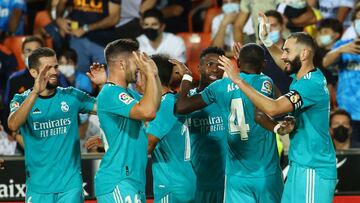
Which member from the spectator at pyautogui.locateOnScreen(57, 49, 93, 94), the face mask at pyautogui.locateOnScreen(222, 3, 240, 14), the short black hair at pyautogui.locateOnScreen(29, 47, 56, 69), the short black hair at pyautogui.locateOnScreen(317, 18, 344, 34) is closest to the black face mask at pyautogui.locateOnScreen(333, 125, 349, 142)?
the short black hair at pyautogui.locateOnScreen(317, 18, 344, 34)

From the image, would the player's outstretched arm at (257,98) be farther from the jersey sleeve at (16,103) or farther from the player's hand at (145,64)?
the jersey sleeve at (16,103)

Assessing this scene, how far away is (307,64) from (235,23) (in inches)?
205

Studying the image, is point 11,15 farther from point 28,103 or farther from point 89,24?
point 28,103

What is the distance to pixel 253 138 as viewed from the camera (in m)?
8.52

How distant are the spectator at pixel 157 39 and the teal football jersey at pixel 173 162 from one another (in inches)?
184

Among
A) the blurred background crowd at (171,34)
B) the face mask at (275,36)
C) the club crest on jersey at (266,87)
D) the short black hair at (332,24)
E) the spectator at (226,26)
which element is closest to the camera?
the club crest on jersey at (266,87)

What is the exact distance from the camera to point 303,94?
7.96m

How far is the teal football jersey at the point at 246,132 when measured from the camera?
8.48 meters

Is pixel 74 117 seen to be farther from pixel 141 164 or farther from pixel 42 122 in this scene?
pixel 141 164

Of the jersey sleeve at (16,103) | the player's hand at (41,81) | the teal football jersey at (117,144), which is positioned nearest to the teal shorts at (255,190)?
the teal football jersey at (117,144)

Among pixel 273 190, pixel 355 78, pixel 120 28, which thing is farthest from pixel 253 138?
pixel 120 28

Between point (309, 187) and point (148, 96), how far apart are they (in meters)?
1.64

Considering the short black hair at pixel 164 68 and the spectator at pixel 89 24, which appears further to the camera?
the spectator at pixel 89 24

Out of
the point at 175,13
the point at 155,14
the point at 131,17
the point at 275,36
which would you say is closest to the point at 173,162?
the point at 275,36
